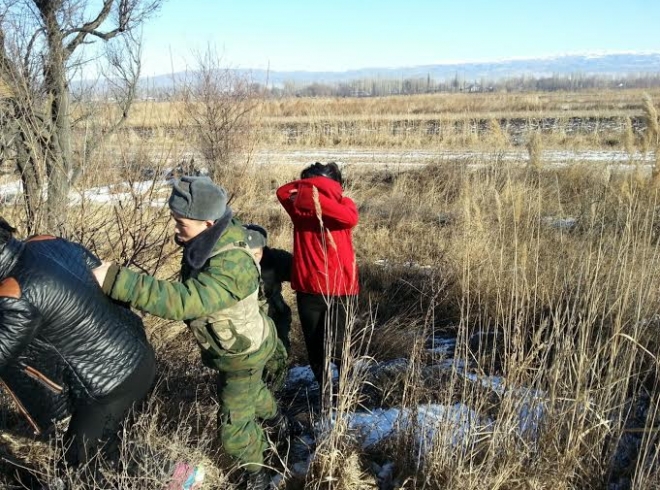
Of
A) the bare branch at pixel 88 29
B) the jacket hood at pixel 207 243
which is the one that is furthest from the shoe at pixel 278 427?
the bare branch at pixel 88 29

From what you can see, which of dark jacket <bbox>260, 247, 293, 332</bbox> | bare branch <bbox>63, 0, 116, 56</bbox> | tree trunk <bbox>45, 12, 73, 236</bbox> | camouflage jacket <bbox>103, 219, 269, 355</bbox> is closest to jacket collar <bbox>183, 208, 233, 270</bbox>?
camouflage jacket <bbox>103, 219, 269, 355</bbox>

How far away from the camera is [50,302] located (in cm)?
182

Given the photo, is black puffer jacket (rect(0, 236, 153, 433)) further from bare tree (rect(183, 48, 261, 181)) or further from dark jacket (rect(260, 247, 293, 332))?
bare tree (rect(183, 48, 261, 181))

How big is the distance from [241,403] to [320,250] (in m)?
1.02

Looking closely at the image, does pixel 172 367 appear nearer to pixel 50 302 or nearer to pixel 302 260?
pixel 302 260

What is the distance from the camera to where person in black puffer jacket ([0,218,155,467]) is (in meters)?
1.76

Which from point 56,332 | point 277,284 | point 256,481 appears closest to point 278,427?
point 256,481

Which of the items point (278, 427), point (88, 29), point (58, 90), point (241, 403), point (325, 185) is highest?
point (88, 29)

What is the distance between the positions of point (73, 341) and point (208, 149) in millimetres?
7658

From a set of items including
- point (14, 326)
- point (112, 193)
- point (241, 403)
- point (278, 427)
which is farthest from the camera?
point (112, 193)

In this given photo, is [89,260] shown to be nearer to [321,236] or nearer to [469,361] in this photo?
[321,236]

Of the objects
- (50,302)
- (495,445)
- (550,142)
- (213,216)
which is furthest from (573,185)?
(50,302)

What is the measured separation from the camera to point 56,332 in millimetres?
1897

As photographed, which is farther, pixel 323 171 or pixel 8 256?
pixel 323 171
